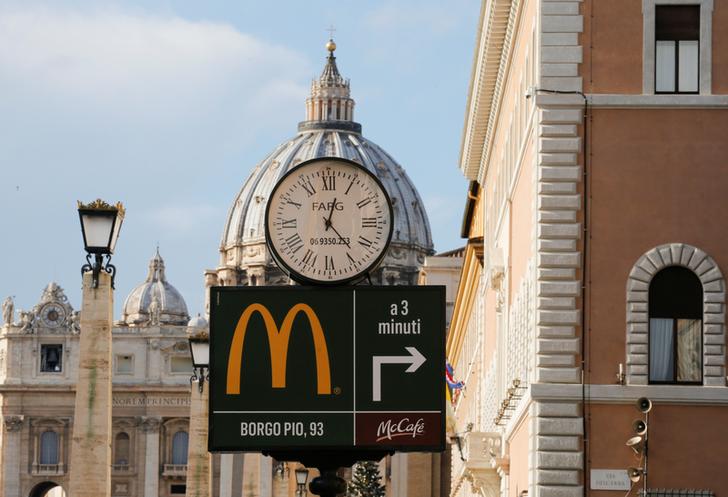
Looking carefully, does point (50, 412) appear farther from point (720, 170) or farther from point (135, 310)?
point (720, 170)

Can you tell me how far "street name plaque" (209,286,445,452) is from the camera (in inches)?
560

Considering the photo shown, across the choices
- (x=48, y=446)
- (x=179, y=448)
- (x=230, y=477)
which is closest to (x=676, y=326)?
(x=230, y=477)

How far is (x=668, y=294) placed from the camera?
91.0ft

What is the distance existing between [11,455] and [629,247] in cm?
14623

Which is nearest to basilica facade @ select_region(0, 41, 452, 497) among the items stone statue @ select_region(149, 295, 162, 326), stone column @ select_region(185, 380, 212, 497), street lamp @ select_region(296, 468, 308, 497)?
stone statue @ select_region(149, 295, 162, 326)

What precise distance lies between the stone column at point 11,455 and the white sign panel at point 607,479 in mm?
145617

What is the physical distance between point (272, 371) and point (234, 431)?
0.46 m

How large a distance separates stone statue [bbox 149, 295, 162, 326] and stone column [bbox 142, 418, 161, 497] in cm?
1275

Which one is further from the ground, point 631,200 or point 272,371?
point 631,200

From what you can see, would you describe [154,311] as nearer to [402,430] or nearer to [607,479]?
[607,479]

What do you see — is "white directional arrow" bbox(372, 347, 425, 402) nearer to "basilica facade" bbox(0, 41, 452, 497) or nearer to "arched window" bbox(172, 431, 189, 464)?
"basilica facade" bbox(0, 41, 452, 497)

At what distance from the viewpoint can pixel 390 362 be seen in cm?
1422

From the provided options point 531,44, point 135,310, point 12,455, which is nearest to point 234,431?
point 531,44

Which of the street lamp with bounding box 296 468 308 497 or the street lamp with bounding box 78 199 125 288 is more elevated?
the street lamp with bounding box 78 199 125 288
